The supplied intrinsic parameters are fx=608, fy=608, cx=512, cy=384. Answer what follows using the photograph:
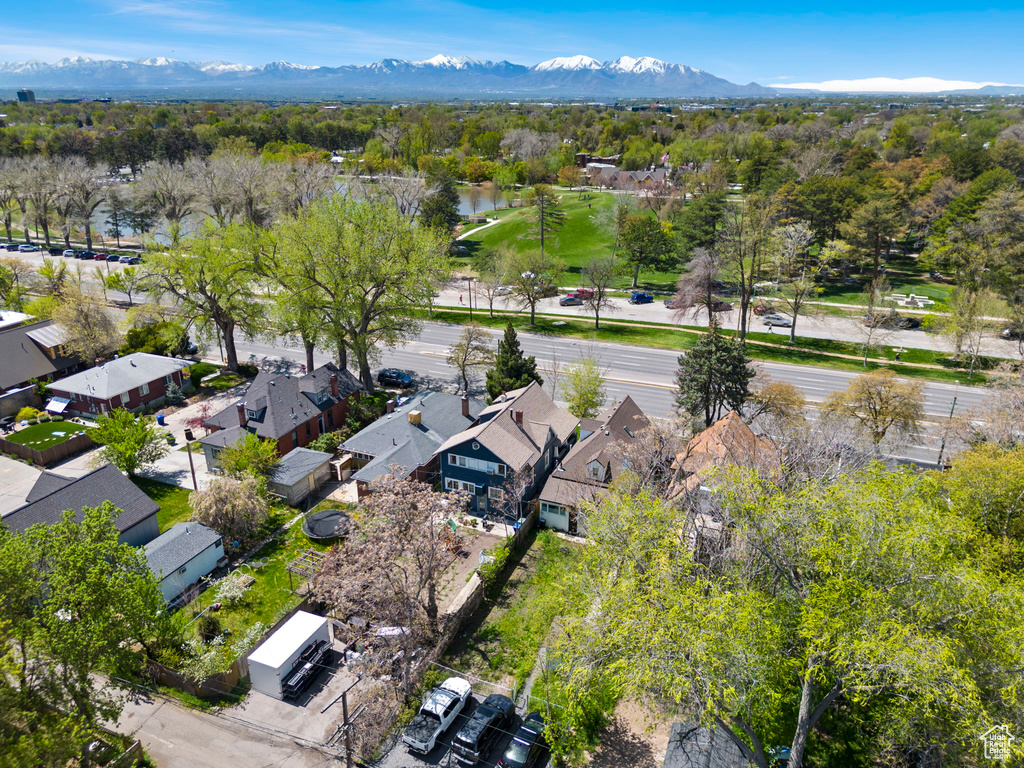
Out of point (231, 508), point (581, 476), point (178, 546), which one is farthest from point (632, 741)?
point (178, 546)

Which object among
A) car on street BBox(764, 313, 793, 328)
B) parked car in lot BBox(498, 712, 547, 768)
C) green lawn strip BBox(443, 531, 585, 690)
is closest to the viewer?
parked car in lot BBox(498, 712, 547, 768)

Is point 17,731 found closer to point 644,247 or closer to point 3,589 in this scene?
point 3,589

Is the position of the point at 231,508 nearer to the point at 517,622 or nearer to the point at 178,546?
the point at 178,546

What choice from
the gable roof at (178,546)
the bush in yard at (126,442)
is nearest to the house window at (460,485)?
the gable roof at (178,546)

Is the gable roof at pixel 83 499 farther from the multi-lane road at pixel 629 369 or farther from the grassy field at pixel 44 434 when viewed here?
the multi-lane road at pixel 629 369

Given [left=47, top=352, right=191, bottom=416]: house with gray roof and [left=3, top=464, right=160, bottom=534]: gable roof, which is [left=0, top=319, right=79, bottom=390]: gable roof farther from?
[left=3, top=464, right=160, bottom=534]: gable roof

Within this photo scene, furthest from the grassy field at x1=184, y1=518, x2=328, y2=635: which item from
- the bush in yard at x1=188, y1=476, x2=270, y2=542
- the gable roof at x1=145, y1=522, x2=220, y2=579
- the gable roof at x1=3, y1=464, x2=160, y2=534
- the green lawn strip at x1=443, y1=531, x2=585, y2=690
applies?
the green lawn strip at x1=443, y1=531, x2=585, y2=690

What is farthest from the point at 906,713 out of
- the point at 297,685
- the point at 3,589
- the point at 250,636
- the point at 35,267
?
the point at 35,267
